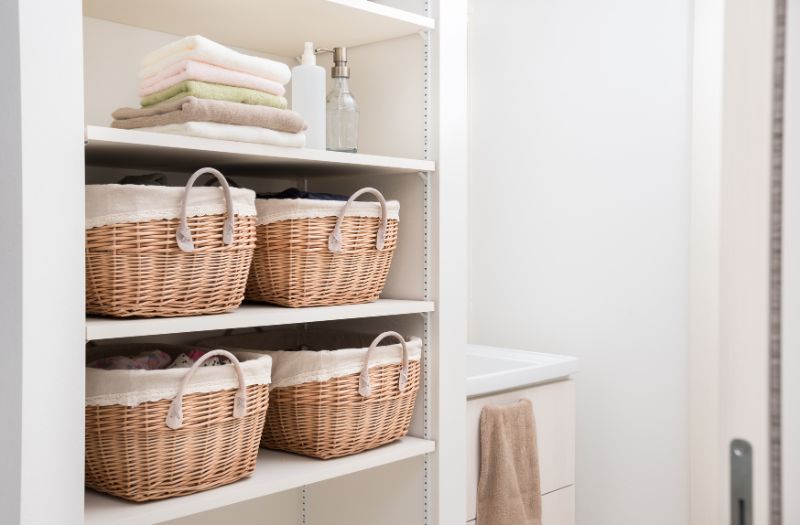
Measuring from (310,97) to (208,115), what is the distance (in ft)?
1.06

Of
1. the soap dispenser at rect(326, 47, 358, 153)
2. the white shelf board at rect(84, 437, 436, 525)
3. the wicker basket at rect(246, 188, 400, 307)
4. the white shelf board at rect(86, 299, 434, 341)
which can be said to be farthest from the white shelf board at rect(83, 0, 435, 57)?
the white shelf board at rect(84, 437, 436, 525)

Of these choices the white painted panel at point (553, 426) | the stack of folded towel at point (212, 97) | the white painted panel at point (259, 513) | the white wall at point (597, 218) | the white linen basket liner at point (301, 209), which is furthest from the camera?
the white wall at point (597, 218)

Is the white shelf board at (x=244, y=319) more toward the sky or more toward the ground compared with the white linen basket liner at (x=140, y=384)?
more toward the sky

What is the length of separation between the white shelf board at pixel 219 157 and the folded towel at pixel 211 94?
3.1 inches

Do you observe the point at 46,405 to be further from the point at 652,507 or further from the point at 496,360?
the point at 652,507

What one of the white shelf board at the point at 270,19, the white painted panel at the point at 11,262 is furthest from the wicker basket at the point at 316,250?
the white painted panel at the point at 11,262

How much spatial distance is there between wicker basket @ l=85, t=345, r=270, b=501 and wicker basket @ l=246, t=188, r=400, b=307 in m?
0.22

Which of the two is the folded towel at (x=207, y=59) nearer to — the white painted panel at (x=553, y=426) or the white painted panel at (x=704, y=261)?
the white painted panel at (x=553, y=426)

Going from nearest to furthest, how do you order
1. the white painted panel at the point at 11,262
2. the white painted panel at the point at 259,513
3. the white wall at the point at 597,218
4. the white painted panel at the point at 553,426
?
the white painted panel at the point at 11,262 → the white painted panel at the point at 259,513 → the white painted panel at the point at 553,426 → the white wall at the point at 597,218

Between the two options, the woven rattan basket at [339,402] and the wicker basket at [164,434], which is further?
the woven rattan basket at [339,402]

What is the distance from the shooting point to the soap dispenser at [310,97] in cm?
155

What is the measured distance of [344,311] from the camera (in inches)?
59.2

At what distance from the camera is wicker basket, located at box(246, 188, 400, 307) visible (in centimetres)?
146

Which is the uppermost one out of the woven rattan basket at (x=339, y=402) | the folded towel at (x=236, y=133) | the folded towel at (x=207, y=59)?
the folded towel at (x=207, y=59)
